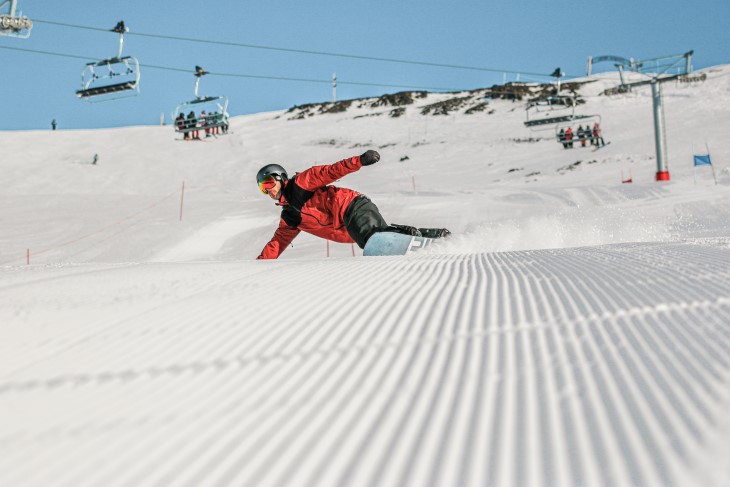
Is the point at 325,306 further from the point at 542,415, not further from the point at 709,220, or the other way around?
the point at 709,220

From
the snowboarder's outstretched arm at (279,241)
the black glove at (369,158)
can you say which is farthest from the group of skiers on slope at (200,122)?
the black glove at (369,158)

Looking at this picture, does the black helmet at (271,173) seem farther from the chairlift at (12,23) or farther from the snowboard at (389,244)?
the chairlift at (12,23)

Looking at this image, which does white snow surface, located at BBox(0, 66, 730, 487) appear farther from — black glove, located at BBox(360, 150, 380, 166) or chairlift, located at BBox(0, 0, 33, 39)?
chairlift, located at BBox(0, 0, 33, 39)

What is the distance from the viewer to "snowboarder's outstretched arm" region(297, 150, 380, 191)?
5.38m

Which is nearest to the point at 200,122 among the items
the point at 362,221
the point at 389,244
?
the point at 362,221

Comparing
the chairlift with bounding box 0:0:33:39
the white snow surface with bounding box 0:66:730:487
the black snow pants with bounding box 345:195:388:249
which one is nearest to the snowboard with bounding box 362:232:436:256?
the black snow pants with bounding box 345:195:388:249

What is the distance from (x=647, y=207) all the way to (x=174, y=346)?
9.71 meters

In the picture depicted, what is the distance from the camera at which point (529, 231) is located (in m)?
8.84

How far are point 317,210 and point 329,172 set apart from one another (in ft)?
1.85

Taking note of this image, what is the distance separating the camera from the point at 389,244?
5844mm

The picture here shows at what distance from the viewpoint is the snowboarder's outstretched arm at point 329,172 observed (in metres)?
5.38

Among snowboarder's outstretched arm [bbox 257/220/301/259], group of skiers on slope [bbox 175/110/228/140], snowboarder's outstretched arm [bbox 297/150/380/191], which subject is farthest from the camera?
group of skiers on slope [bbox 175/110/228/140]

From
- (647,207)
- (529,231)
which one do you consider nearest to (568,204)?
(647,207)

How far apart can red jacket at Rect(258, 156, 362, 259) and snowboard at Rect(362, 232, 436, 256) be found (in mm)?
421
